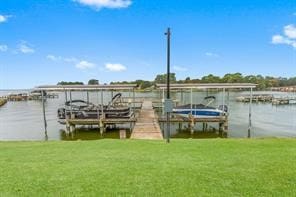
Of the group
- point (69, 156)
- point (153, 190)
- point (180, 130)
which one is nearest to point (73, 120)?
point (180, 130)

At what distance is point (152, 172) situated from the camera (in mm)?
5699

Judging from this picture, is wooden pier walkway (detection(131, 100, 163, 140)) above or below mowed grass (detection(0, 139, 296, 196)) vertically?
below

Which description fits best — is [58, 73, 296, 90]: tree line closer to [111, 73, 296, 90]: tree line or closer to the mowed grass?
[111, 73, 296, 90]: tree line

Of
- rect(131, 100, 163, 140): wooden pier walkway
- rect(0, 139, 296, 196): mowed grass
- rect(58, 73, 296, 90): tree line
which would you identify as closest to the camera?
rect(0, 139, 296, 196): mowed grass

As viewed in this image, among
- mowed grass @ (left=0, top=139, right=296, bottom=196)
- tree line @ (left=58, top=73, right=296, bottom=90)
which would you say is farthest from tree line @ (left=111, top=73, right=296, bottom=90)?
mowed grass @ (left=0, top=139, right=296, bottom=196)

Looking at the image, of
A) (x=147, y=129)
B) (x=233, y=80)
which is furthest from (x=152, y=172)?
(x=233, y=80)

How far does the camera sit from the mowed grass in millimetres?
4859

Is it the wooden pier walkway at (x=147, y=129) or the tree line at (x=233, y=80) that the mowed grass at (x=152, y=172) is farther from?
the tree line at (x=233, y=80)

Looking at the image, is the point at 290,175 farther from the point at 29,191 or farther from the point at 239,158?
the point at 29,191

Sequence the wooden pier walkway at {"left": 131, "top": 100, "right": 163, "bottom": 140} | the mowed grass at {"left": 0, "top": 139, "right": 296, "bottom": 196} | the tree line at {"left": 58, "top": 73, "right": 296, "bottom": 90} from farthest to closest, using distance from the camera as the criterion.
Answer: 1. the tree line at {"left": 58, "top": 73, "right": 296, "bottom": 90}
2. the wooden pier walkway at {"left": 131, "top": 100, "right": 163, "bottom": 140}
3. the mowed grass at {"left": 0, "top": 139, "right": 296, "bottom": 196}

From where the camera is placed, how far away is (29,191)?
4.87 m

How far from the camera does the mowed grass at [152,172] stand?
15.9 feet

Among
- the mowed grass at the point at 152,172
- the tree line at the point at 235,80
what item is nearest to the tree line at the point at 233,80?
the tree line at the point at 235,80

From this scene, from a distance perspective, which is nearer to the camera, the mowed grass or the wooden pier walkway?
the mowed grass
